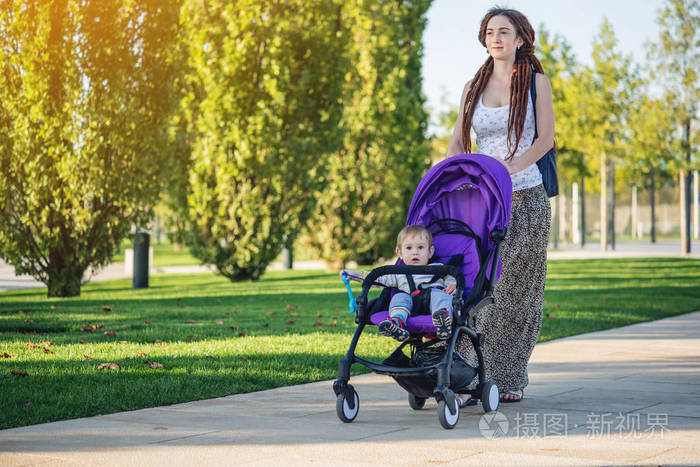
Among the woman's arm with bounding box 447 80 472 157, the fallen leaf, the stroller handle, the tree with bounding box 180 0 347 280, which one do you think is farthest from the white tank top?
the tree with bounding box 180 0 347 280

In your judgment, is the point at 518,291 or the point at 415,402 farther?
the point at 518,291

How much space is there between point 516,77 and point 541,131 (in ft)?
1.35

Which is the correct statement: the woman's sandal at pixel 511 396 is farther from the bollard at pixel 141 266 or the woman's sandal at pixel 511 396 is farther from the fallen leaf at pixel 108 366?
the bollard at pixel 141 266

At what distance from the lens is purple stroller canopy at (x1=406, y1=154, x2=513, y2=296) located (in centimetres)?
563

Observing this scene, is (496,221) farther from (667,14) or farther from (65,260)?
(667,14)

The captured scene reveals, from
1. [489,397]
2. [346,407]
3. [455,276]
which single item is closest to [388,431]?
[346,407]

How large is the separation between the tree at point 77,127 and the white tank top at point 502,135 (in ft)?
33.2

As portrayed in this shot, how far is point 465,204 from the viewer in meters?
5.93

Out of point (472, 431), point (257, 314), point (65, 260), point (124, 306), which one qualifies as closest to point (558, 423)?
point (472, 431)

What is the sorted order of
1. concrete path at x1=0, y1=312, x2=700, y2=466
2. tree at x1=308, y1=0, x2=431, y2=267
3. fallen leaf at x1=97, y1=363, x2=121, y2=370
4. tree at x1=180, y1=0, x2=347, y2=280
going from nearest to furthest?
concrete path at x1=0, y1=312, x2=700, y2=466 < fallen leaf at x1=97, y1=363, x2=121, y2=370 < tree at x1=180, y1=0, x2=347, y2=280 < tree at x1=308, y1=0, x2=431, y2=267

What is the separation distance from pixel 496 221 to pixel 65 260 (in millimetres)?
11528

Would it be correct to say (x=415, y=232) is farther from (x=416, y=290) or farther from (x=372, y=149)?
(x=372, y=149)

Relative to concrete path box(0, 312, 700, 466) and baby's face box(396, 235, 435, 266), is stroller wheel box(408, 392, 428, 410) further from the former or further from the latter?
baby's face box(396, 235, 435, 266)

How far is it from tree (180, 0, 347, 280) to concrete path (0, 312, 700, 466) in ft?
43.7
